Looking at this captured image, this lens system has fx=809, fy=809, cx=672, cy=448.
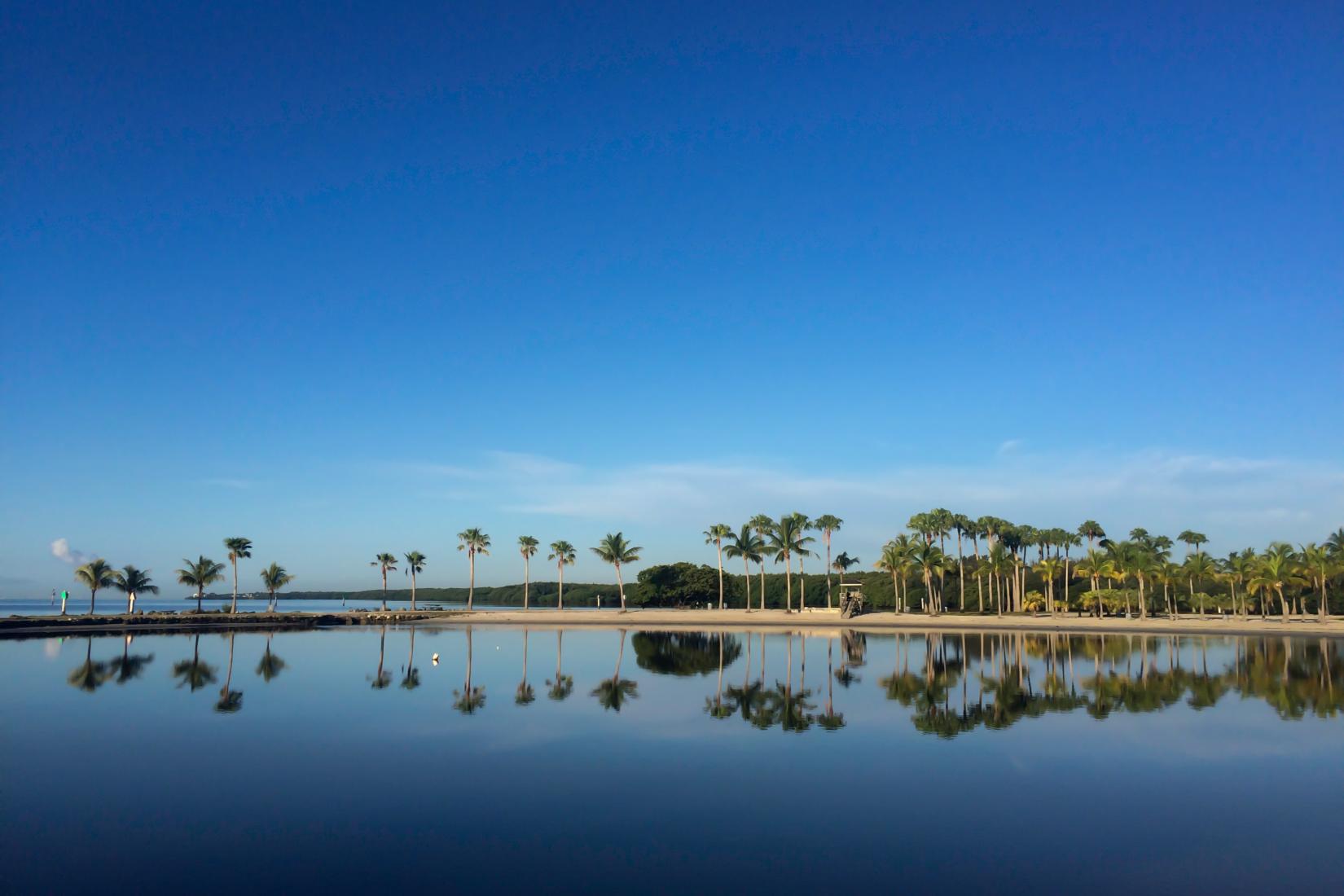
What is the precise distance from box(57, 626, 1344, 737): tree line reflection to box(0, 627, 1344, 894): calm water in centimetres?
30

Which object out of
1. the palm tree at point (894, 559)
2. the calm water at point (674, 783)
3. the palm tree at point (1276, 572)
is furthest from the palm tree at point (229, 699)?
the palm tree at point (1276, 572)

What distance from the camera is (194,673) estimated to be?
1401 inches

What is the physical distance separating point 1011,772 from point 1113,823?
3.39 metres

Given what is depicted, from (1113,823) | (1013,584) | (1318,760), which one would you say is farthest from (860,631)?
(1113,823)

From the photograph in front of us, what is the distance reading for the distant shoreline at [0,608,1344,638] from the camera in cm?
6656

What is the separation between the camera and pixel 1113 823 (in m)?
13.9

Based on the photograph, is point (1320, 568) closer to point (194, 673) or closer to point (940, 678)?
point (940, 678)

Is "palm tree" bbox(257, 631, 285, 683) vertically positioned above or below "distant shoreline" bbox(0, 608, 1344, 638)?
above

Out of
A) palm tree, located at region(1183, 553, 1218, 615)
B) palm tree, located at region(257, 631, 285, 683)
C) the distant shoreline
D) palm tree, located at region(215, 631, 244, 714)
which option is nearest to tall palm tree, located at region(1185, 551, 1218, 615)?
palm tree, located at region(1183, 553, 1218, 615)

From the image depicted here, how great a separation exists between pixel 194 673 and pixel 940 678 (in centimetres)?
3239

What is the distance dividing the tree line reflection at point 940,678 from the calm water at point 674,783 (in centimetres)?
30

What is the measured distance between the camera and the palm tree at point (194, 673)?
32209mm

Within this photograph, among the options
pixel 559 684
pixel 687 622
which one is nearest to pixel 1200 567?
pixel 687 622

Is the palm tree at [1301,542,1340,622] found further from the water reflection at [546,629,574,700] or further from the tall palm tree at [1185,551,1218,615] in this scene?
the water reflection at [546,629,574,700]
